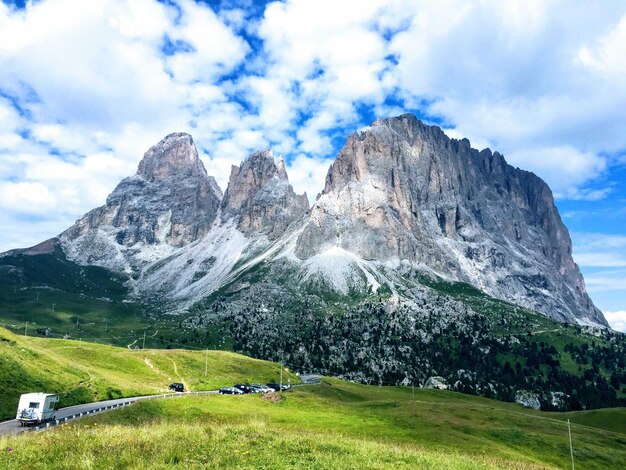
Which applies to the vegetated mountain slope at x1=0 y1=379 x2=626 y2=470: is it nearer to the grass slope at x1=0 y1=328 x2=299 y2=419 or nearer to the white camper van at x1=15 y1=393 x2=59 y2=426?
the white camper van at x1=15 y1=393 x2=59 y2=426

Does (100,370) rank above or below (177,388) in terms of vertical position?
above

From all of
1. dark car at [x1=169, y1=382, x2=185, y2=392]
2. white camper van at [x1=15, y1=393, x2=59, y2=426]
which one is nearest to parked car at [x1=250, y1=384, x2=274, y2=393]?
dark car at [x1=169, y1=382, x2=185, y2=392]

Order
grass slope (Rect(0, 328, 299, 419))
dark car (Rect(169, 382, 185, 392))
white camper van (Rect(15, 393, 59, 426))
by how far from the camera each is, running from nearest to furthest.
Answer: white camper van (Rect(15, 393, 59, 426)) < grass slope (Rect(0, 328, 299, 419)) < dark car (Rect(169, 382, 185, 392))

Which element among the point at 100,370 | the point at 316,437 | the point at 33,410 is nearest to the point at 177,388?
the point at 100,370

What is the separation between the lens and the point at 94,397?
213ft

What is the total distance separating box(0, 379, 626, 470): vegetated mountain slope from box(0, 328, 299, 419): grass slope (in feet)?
44.8

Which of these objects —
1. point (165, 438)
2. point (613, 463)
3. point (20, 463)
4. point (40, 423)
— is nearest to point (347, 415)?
point (613, 463)

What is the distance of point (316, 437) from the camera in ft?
91.9

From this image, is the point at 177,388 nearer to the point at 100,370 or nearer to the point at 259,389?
the point at 100,370

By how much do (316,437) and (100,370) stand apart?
2907 inches

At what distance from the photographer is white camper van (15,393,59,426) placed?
4350 cm

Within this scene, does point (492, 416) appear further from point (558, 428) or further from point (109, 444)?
point (109, 444)

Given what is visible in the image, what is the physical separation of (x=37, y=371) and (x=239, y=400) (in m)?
29.5

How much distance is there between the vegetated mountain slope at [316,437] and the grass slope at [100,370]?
538 inches
